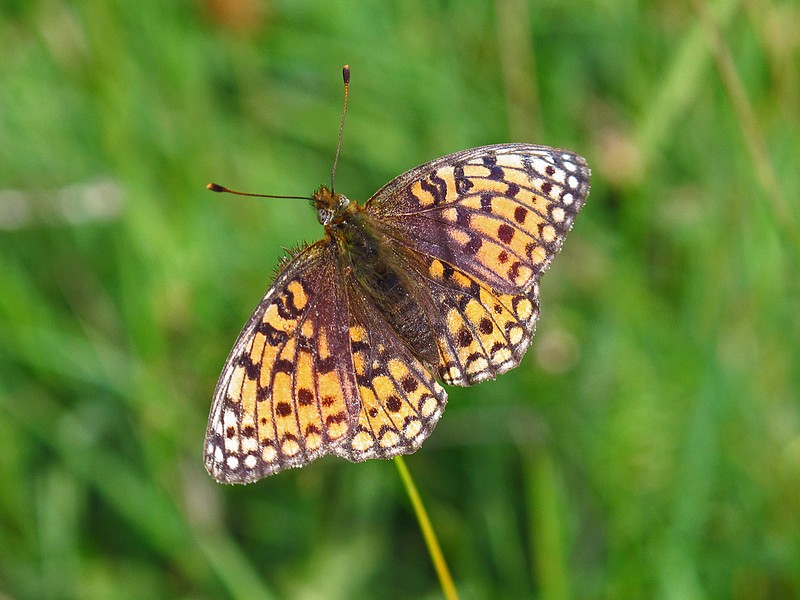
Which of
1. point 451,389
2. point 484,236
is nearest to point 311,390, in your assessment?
point 484,236

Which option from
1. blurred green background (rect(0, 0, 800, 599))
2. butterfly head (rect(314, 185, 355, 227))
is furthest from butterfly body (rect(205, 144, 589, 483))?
blurred green background (rect(0, 0, 800, 599))

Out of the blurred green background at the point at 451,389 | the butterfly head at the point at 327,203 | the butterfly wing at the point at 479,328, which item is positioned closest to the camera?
the butterfly wing at the point at 479,328

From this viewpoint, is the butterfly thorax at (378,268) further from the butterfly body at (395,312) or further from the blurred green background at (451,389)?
the blurred green background at (451,389)

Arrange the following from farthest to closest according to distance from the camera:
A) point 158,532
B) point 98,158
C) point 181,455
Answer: point 98,158
point 181,455
point 158,532

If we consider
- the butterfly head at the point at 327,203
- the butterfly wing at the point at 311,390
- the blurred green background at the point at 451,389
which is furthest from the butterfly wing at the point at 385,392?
the blurred green background at the point at 451,389

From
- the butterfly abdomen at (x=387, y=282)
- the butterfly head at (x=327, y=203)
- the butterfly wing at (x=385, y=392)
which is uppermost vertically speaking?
the butterfly head at (x=327, y=203)

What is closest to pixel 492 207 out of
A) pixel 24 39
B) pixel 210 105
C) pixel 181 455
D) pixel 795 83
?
pixel 181 455

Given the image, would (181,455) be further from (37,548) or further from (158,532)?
(37,548)

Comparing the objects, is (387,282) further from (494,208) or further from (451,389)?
(451,389)
